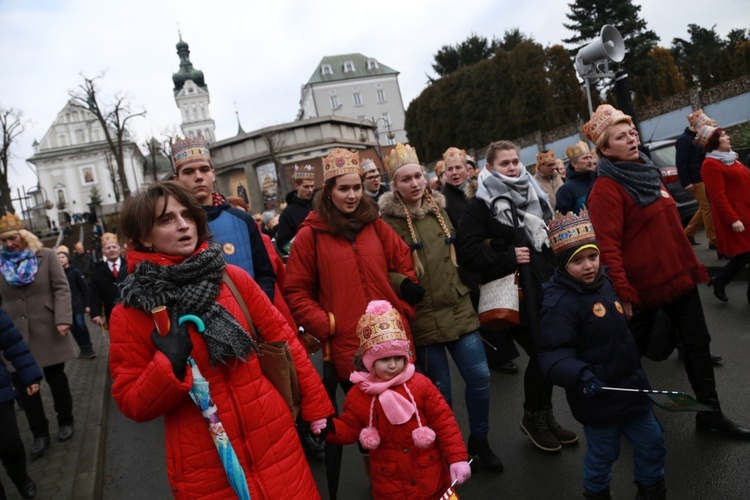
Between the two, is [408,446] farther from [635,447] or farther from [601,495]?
[635,447]

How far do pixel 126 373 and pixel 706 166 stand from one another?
18.9ft

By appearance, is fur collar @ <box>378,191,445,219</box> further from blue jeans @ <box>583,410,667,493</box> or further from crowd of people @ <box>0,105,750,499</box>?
blue jeans @ <box>583,410,667,493</box>

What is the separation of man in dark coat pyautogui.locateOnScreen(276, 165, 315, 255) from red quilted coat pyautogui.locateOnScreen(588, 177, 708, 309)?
133 inches

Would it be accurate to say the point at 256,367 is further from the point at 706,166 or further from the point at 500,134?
the point at 500,134

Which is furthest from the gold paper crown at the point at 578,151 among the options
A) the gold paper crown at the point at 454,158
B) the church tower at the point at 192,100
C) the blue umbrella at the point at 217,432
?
the church tower at the point at 192,100

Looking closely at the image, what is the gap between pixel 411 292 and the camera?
3.57 metres

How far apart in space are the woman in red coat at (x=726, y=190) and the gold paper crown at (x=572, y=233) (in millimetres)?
3405

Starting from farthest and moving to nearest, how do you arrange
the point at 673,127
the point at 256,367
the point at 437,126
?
the point at 437,126 < the point at 673,127 < the point at 256,367

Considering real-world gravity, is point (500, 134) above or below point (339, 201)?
above

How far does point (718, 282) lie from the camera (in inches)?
258

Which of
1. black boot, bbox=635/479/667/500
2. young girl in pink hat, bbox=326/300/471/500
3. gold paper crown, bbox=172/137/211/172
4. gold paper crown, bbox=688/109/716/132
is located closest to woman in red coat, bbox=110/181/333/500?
young girl in pink hat, bbox=326/300/471/500

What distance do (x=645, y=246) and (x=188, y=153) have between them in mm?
3039

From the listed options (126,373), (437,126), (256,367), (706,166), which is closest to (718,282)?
(706,166)

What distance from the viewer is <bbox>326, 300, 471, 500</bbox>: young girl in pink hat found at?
2855 millimetres
